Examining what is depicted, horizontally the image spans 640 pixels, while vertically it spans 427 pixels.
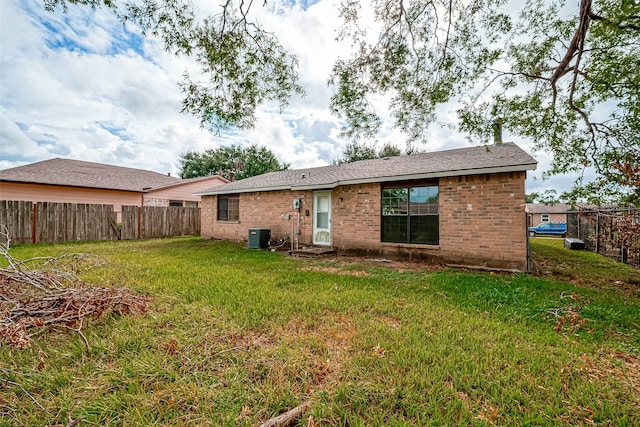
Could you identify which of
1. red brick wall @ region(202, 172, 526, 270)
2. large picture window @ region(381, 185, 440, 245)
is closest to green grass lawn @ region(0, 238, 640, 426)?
red brick wall @ region(202, 172, 526, 270)

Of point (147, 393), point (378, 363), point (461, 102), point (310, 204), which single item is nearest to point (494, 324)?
point (378, 363)

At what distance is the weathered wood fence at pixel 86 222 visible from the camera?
1046 centimetres

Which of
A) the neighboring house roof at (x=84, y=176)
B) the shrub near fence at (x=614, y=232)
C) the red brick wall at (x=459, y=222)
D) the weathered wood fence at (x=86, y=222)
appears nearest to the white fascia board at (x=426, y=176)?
the red brick wall at (x=459, y=222)

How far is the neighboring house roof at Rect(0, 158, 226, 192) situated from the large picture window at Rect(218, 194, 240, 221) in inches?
295

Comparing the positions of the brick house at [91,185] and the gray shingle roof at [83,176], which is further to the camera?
the gray shingle roof at [83,176]

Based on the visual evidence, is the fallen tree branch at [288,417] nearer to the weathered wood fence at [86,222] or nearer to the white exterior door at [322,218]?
the white exterior door at [322,218]

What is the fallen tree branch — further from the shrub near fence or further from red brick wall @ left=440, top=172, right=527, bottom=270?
the shrub near fence

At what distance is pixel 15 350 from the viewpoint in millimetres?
2703

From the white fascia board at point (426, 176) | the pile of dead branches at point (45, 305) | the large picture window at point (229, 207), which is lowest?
the pile of dead branches at point (45, 305)

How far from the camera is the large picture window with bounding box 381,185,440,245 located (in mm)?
7934

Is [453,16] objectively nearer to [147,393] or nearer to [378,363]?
[378,363]

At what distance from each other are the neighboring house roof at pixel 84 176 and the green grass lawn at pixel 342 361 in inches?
622

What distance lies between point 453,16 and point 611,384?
672cm

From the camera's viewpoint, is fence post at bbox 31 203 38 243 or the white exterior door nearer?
the white exterior door
